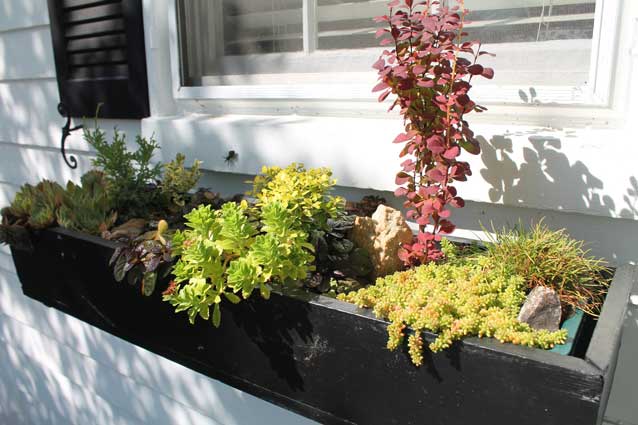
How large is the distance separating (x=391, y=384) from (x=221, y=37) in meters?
1.43

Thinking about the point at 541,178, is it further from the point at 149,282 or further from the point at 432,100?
the point at 149,282

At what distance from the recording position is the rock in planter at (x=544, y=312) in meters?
0.97

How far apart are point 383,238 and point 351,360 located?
0.35 metres

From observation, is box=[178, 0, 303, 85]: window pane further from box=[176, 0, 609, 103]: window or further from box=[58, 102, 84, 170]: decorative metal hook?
box=[58, 102, 84, 170]: decorative metal hook

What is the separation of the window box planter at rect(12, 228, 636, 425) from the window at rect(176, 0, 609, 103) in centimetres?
51

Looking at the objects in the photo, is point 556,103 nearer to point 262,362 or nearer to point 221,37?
point 262,362

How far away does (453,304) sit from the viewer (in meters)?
0.99

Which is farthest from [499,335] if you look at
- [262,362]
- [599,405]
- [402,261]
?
[262,362]

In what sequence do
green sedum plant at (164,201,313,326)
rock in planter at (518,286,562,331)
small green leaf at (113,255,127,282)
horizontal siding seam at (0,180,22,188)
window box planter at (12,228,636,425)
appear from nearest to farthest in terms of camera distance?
window box planter at (12,228,636,425) < rock in planter at (518,286,562,331) < green sedum plant at (164,201,313,326) < small green leaf at (113,255,127,282) < horizontal siding seam at (0,180,22,188)

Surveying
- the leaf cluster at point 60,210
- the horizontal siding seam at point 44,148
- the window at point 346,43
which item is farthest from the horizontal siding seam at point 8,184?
the window at point 346,43

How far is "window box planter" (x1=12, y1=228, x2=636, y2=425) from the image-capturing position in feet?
2.75

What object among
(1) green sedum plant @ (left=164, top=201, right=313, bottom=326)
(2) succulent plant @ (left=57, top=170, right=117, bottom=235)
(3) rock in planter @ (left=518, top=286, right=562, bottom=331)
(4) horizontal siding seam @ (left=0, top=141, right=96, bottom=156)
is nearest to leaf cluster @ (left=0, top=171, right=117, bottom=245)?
(2) succulent plant @ (left=57, top=170, right=117, bottom=235)

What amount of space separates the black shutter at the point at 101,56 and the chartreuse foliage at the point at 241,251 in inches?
40.6

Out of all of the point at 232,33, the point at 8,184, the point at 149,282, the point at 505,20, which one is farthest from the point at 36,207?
the point at 505,20
